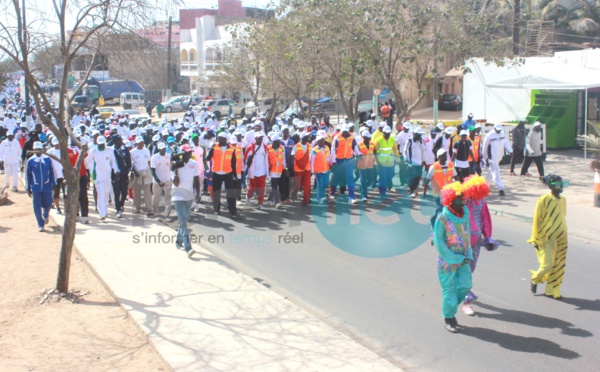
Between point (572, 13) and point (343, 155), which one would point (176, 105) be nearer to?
point (572, 13)

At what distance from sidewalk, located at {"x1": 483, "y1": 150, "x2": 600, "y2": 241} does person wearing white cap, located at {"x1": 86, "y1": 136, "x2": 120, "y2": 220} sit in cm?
822

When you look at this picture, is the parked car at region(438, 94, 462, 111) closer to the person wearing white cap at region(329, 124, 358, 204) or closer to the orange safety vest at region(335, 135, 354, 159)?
the person wearing white cap at region(329, 124, 358, 204)

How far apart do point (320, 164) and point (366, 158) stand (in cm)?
138

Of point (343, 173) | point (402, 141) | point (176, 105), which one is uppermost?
point (176, 105)

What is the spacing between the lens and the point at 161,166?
13188 millimetres

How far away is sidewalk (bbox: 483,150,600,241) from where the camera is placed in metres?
12.6

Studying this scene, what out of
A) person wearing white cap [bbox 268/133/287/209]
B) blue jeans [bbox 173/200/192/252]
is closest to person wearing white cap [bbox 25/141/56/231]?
blue jeans [bbox 173/200/192/252]

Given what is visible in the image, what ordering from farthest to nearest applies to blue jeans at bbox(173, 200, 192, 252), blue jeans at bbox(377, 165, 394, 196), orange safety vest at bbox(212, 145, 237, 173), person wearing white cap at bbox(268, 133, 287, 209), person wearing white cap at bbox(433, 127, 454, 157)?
1. person wearing white cap at bbox(433, 127, 454, 157)
2. blue jeans at bbox(377, 165, 394, 196)
3. person wearing white cap at bbox(268, 133, 287, 209)
4. orange safety vest at bbox(212, 145, 237, 173)
5. blue jeans at bbox(173, 200, 192, 252)

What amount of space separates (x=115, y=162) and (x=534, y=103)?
1832cm

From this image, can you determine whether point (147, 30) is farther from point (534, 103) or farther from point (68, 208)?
point (534, 103)

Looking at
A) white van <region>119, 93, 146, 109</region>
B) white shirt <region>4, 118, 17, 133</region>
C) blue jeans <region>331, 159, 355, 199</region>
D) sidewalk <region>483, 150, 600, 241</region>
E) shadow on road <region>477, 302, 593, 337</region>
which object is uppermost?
white van <region>119, 93, 146, 109</region>

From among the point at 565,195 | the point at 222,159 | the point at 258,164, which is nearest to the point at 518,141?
the point at 565,195

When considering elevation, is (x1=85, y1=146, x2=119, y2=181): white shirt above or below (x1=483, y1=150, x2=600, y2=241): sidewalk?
above

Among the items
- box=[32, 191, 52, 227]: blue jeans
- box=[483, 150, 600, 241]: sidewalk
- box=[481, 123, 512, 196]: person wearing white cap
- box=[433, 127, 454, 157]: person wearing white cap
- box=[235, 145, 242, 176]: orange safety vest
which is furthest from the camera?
box=[481, 123, 512, 196]: person wearing white cap
